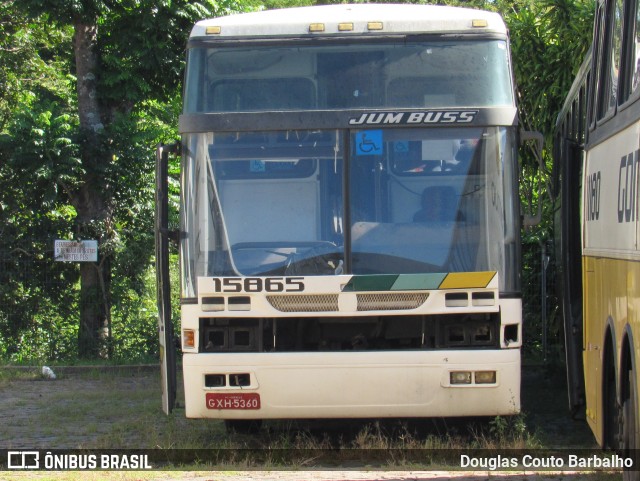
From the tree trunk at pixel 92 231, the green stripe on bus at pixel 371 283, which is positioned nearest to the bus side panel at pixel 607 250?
the green stripe on bus at pixel 371 283

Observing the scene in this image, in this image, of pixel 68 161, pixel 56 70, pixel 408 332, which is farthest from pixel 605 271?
pixel 56 70

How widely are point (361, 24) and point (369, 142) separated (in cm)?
104

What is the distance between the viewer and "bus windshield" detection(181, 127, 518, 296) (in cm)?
782

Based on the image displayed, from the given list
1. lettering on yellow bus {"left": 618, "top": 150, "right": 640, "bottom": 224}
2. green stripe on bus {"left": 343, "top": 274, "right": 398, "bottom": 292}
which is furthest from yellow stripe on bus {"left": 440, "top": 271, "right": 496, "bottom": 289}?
lettering on yellow bus {"left": 618, "top": 150, "right": 640, "bottom": 224}

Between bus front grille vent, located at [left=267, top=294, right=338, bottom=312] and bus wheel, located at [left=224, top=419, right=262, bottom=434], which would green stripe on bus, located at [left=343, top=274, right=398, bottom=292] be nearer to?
bus front grille vent, located at [left=267, top=294, right=338, bottom=312]

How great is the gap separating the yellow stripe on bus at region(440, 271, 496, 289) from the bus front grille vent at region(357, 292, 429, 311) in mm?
219

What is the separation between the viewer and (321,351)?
780cm

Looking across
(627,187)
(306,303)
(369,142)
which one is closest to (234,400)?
(306,303)

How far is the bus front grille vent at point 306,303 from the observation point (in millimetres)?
7691

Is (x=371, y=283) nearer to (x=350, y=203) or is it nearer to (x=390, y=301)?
(x=390, y=301)

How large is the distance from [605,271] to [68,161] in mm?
9975

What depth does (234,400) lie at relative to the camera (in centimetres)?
776

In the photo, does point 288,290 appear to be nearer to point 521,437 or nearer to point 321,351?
point 321,351

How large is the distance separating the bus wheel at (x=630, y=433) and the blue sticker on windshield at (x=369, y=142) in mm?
2984
